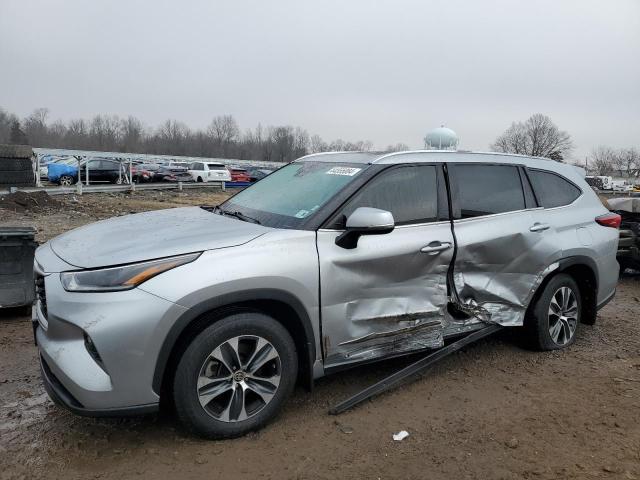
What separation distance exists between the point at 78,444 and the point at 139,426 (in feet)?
1.16

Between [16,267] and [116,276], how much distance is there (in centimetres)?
297

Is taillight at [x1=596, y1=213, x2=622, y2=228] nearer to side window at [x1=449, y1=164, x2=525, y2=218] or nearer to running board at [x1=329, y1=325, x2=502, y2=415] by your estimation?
side window at [x1=449, y1=164, x2=525, y2=218]

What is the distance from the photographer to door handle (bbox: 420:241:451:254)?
12.0ft

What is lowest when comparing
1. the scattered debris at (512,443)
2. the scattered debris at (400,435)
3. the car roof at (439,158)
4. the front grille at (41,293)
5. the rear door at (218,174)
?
the scattered debris at (512,443)

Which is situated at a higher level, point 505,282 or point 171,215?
point 171,215

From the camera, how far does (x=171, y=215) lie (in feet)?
13.2

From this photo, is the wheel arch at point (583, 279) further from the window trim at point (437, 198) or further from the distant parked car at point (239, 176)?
the distant parked car at point (239, 176)

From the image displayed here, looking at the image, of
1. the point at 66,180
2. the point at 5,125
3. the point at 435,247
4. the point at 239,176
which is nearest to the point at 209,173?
the point at 239,176

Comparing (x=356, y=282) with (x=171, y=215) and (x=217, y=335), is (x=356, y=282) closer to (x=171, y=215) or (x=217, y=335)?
(x=217, y=335)

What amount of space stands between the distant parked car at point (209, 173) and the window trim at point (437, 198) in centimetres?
3366

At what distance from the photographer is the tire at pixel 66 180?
27.1 meters

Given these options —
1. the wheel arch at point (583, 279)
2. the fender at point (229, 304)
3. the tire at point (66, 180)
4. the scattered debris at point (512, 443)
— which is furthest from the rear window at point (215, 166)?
the scattered debris at point (512, 443)

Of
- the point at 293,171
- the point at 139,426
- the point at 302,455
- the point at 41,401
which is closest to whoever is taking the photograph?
the point at 302,455

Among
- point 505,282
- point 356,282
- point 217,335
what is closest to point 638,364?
point 505,282
